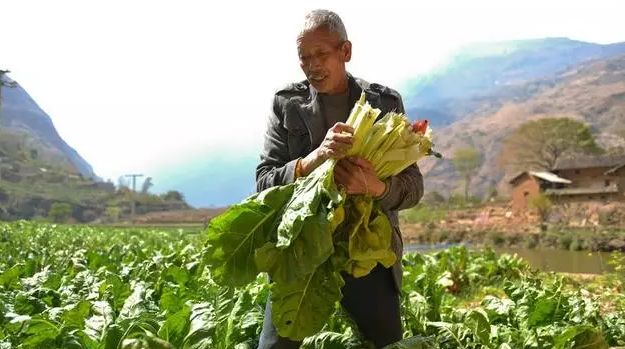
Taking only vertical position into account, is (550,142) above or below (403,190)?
above

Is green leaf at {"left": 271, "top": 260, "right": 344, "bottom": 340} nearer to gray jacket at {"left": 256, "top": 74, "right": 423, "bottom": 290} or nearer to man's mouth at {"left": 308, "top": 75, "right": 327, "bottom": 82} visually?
gray jacket at {"left": 256, "top": 74, "right": 423, "bottom": 290}

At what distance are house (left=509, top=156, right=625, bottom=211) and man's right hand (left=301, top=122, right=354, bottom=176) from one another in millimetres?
55697

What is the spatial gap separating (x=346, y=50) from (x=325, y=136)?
1.24 feet

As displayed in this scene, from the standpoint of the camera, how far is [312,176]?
2463 mm

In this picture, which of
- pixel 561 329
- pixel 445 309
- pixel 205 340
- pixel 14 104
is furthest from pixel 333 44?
pixel 14 104

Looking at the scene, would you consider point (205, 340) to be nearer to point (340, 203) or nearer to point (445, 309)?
point (340, 203)

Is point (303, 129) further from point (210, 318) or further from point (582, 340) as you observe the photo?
point (582, 340)

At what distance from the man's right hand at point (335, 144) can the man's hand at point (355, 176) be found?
6cm

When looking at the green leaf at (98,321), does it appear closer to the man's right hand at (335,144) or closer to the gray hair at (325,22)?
the man's right hand at (335,144)

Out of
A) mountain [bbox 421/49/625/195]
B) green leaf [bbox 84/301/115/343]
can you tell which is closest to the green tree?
mountain [bbox 421/49/625/195]

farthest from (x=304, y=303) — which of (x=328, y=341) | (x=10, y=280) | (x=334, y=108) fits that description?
(x=10, y=280)

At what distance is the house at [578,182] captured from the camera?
176 feet

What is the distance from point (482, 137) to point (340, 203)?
176m

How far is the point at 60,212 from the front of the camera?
9238 cm
